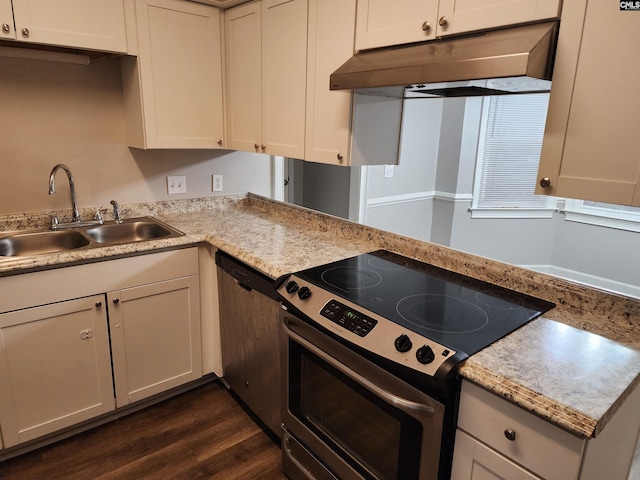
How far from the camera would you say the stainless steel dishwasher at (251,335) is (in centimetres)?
185

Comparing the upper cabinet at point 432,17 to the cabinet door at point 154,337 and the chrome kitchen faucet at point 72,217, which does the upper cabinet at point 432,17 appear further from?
the chrome kitchen faucet at point 72,217

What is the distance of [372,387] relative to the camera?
50.2 inches

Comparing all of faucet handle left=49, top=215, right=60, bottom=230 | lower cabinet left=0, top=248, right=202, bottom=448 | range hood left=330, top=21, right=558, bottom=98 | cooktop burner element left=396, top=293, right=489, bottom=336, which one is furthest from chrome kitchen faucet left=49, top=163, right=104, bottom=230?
cooktop burner element left=396, top=293, right=489, bottom=336

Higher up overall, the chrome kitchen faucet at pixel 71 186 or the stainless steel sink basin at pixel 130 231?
the chrome kitchen faucet at pixel 71 186

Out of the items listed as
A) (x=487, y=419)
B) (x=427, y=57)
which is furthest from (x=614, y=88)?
(x=487, y=419)

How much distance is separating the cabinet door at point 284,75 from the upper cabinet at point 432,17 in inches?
15.7

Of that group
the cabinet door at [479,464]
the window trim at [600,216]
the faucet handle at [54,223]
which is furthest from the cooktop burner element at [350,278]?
the window trim at [600,216]

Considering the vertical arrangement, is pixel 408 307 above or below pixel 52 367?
above

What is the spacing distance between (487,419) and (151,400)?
6.08 feet

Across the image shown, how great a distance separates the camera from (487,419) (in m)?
1.08

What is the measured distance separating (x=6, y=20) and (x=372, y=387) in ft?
6.83

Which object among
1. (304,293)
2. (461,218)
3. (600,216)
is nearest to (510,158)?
(461,218)

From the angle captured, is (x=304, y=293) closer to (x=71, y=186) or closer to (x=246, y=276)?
(x=246, y=276)

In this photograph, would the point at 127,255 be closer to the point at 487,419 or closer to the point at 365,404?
the point at 365,404
